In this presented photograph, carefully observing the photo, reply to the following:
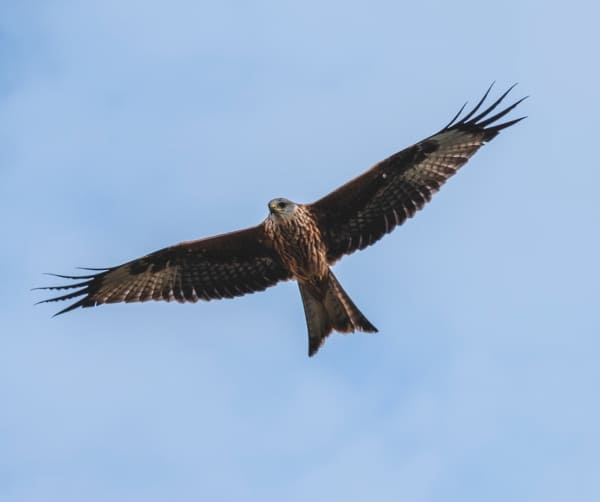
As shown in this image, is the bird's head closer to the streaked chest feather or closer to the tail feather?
the streaked chest feather

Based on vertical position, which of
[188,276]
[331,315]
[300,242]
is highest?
[188,276]

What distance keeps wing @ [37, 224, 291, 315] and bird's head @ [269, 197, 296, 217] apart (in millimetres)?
734

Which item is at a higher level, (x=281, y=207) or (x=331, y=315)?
(x=281, y=207)

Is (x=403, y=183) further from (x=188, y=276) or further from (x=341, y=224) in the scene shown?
(x=188, y=276)

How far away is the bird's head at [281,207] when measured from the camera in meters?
16.2

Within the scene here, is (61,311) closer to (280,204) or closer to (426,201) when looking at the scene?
(280,204)

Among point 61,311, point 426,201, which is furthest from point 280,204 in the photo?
point 61,311

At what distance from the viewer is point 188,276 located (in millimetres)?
17125

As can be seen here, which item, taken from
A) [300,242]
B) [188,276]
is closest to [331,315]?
[300,242]

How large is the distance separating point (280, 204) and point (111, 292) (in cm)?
231

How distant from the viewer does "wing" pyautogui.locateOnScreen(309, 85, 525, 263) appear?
647 inches

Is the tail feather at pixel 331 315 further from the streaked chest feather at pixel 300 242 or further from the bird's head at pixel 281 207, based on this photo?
the bird's head at pixel 281 207

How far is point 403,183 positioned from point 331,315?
1.63 m

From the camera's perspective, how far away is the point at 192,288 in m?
17.2
